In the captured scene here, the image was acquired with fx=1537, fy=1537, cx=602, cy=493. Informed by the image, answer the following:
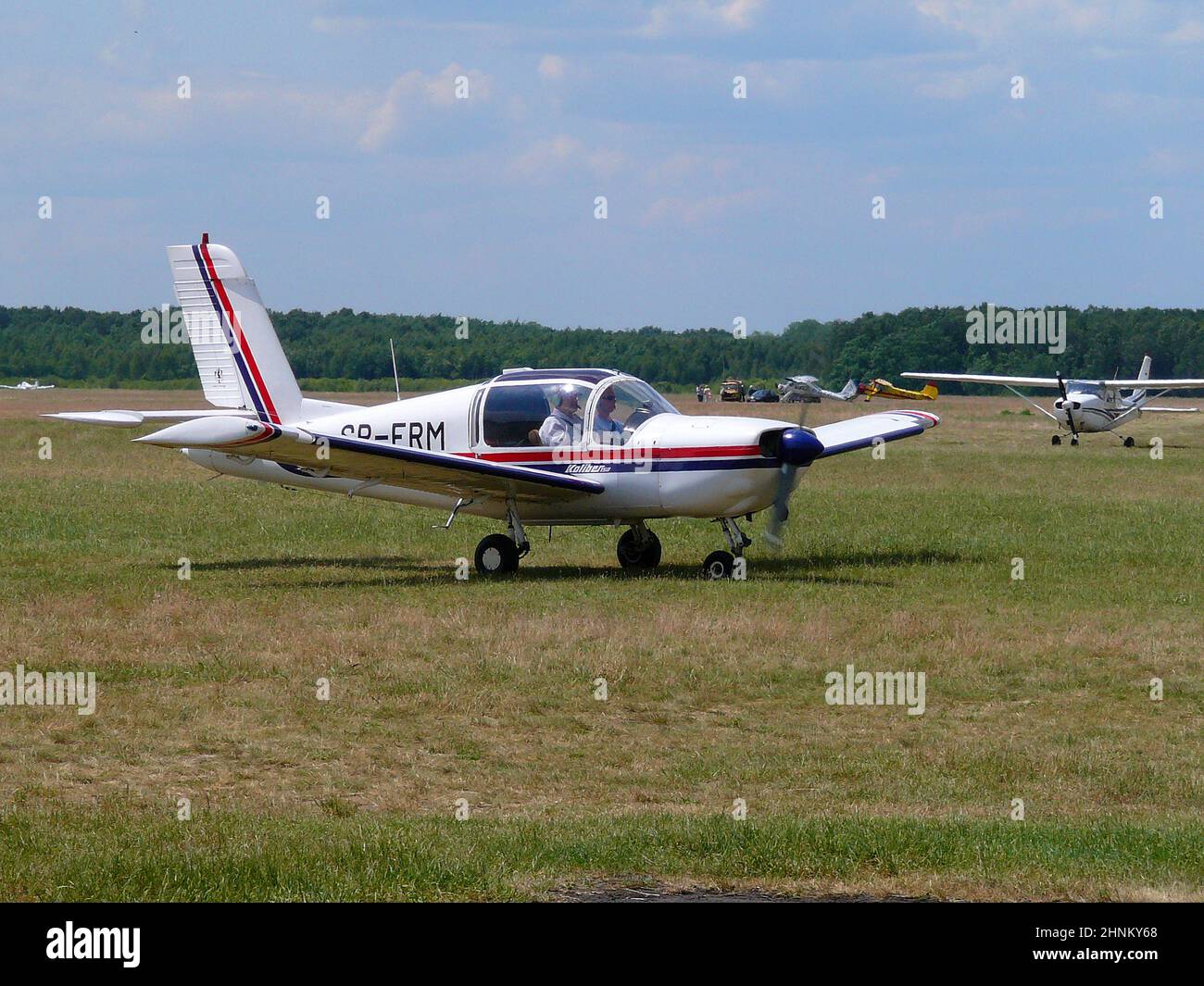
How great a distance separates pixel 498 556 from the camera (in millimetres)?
17172

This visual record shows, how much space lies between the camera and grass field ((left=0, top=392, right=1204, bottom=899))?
665cm

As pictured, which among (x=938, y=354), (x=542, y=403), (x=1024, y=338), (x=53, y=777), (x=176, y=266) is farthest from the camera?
(x=938, y=354)

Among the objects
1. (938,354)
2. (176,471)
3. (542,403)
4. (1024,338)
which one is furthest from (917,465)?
(938,354)

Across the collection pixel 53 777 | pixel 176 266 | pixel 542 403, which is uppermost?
pixel 176 266

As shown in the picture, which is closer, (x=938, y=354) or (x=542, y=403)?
(x=542, y=403)

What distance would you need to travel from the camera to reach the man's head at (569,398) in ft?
56.4

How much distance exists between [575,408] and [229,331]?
4.79 meters

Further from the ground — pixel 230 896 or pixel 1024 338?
pixel 1024 338

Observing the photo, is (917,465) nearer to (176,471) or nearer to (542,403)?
(176,471)

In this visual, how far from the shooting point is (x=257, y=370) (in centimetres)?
1917

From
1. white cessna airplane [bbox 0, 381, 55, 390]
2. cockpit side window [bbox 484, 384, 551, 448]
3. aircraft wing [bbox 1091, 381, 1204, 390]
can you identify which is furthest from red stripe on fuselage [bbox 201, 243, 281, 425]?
white cessna airplane [bbox 0, 381, 55, 390]

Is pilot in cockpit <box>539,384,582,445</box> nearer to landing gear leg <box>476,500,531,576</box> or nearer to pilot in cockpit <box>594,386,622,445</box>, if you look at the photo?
pilot in cockpit <box>594,386,622,445</box>

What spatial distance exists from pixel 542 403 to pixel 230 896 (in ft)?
38.3

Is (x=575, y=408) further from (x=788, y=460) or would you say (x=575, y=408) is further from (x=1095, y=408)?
(x=1095, y=408)
